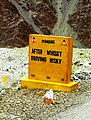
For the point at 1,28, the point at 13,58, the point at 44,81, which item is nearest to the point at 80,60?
the point at 13,58

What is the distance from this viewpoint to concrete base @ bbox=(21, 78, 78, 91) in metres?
8.08

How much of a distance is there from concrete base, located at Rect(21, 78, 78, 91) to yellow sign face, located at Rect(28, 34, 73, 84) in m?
0.09

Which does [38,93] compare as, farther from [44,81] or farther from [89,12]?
[89,12]

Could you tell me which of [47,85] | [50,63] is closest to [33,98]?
[47,85]

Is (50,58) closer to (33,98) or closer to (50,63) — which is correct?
(50,63)

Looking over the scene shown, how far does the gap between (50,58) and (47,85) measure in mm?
487

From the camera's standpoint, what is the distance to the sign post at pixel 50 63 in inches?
318

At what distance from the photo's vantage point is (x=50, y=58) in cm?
823

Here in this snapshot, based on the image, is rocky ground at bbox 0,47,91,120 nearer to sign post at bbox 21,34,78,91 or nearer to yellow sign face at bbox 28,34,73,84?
sign post at bbox 21,34,78,91

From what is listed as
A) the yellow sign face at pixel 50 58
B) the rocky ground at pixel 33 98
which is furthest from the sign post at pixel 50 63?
the rocky ground at pixel 33 98

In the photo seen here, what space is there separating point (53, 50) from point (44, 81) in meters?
0.59

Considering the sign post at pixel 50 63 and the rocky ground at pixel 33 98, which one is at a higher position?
the sign post at pixel 50 63

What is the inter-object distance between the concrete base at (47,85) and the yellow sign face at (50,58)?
0.29ft

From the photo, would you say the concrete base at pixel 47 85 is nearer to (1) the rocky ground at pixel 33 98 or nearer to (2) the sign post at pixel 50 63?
(2) the sign post at pixel 50 63
